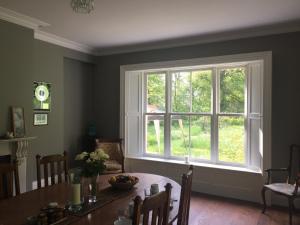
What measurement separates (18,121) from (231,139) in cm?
331

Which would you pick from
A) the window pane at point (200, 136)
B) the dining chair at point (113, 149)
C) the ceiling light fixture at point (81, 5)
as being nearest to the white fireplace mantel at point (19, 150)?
the dining chair at point (113, 149)

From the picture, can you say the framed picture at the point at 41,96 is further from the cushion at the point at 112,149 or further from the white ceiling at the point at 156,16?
the cushion at the point at 112,149

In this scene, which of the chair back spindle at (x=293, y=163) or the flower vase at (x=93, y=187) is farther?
the chair back spindle at (x=293, y=163)

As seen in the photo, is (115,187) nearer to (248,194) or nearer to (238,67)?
(248,194)

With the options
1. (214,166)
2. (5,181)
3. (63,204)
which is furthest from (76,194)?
(214,166)

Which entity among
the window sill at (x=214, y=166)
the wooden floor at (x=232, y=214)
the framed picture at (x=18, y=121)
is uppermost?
the framed picture at (x=18, y=121)

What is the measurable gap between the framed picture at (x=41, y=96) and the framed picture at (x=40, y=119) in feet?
0.31

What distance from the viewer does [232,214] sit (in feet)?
11.2

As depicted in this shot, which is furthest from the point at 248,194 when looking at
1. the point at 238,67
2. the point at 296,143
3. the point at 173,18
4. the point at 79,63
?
the point at 79,63

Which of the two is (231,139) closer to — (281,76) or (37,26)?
(281,76)

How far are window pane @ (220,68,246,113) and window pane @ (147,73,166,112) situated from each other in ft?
3.72

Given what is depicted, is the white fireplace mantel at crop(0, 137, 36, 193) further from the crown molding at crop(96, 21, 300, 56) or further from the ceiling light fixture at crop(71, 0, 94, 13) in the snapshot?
the crown molding at crop(96, 21, 300, 56)

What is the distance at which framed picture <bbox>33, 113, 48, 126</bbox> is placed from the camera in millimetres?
4020

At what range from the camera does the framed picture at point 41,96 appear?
4039 millimetres
